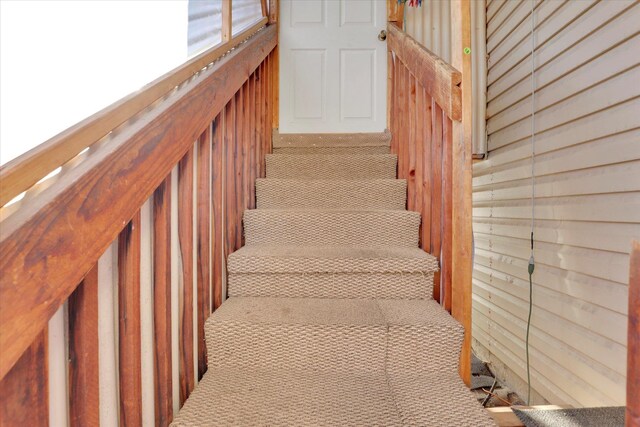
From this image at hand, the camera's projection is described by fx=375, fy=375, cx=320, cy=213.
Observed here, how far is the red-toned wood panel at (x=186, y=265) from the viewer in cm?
112

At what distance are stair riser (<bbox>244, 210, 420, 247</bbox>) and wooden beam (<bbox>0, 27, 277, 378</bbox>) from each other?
833mm

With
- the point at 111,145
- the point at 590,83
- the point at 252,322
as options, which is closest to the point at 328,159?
the point at 252,322

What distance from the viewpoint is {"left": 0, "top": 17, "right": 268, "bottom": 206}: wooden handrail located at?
0.52 meters

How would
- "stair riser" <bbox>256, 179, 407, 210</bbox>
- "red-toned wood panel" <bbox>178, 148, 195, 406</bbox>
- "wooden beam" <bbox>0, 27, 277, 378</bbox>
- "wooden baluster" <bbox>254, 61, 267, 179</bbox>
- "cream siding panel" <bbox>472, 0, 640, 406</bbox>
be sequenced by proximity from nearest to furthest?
"wooden beam" <bbox>0, 27, 277, 378</bbox> → "red-toned wood panel" <bbox>178, 148, 195, 406</bbox> → "cream siding panel" <bbox>472, 0, 640, 406</bbox> → "stair riser" <bbox>256, 179, 407, 210</bbox> → "wooden baluster" <bbox>254, 61, 267, 179</bbox>

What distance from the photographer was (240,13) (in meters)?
2.33

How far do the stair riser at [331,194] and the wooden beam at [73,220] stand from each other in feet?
3.48

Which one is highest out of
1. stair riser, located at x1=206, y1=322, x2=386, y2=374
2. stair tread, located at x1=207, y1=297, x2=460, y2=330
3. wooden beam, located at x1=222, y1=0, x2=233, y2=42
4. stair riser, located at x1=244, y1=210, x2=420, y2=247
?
wooden beam, located at x1=222, y1=0, x2=233, y2=42

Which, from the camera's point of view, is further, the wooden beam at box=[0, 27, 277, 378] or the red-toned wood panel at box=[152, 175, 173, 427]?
the red-toned wood panel at box=[152, 175, 173, 427]

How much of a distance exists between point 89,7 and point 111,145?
53.6 inches

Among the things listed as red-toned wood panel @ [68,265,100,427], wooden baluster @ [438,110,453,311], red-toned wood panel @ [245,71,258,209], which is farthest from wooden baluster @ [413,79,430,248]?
red-toned wood panel @ [68,265,100,427]

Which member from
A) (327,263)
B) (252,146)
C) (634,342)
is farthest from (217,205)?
(634,342)

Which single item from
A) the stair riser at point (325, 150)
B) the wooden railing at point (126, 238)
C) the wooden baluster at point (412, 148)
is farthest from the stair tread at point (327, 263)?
the stair riser at point (325, 150)

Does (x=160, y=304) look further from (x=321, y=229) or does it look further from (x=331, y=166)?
(x=331, y=166)

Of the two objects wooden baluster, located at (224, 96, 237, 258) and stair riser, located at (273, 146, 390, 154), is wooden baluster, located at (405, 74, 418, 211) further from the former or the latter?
wooden baluster, located at (224, 96, 237, 258)
